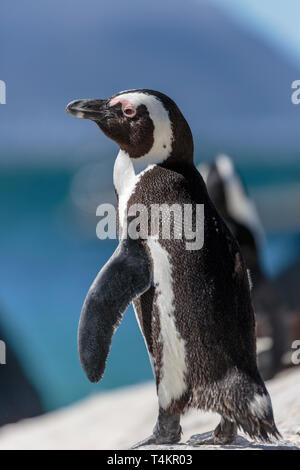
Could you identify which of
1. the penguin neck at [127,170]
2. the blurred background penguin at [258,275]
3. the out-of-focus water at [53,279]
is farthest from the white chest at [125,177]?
the out-of-focus water at [53,279]

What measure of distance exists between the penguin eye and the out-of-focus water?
10.2 ft

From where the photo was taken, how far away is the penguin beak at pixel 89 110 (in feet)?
4.64

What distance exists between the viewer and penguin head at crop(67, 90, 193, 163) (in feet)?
4.55

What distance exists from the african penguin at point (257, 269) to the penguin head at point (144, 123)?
6.57 ft

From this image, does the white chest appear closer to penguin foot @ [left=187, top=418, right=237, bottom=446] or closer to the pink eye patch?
the pink eye patch

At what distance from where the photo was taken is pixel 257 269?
3.45 meters

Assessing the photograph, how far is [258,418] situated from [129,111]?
656 millimetres

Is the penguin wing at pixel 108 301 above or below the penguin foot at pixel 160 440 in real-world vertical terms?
above

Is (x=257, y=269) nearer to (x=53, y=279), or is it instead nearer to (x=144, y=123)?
(x=144, y=123)

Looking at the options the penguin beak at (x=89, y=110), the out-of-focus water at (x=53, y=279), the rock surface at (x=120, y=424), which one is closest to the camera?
the penguin beak at (x=89, y=110)

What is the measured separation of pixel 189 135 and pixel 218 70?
4876 millimetres

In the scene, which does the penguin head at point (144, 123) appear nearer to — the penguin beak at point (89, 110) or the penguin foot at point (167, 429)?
the penguin beak at point (89, 110)
